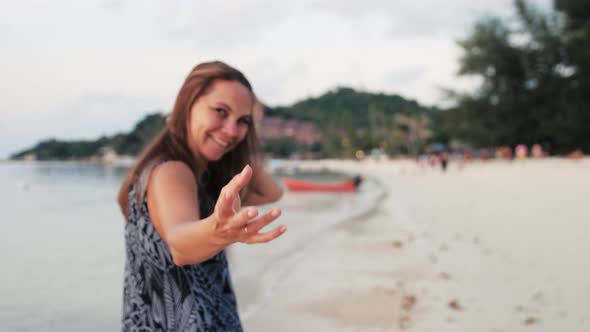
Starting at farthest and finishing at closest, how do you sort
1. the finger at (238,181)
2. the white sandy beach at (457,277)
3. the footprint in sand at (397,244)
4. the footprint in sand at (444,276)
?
1. the footprint in sand at (397,244)
2. the footprint in sand at (444,276)
3. the white sandy beach at (457,277)
4. the finger at (238,181)

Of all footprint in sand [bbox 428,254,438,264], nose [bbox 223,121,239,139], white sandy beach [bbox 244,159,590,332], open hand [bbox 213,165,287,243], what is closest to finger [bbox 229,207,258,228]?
open hand [bbox 213,165,287,243]

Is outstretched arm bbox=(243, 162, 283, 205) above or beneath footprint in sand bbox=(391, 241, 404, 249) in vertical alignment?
above

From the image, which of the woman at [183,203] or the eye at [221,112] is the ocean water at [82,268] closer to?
the woman at [183,203]

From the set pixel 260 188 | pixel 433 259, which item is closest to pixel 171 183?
pixel 260 188

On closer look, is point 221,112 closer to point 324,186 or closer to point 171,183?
point 171,183

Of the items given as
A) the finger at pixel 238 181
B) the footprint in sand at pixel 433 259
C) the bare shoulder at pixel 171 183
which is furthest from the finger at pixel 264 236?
the footprint in sand at pixel 433 259

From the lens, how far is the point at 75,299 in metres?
7.26

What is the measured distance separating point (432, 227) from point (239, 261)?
432 centimetres

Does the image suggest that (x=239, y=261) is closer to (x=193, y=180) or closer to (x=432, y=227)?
(x=432, y=227)

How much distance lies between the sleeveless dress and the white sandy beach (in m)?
3.21

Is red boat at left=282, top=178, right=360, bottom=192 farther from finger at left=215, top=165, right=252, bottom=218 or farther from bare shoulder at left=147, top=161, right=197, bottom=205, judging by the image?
finger at left=215, top=165, right=252, bottom=218

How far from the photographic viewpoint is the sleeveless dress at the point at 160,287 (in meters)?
1.50

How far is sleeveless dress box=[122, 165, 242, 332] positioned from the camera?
150cm

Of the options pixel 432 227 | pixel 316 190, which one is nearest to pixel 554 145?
pixel 316 190
